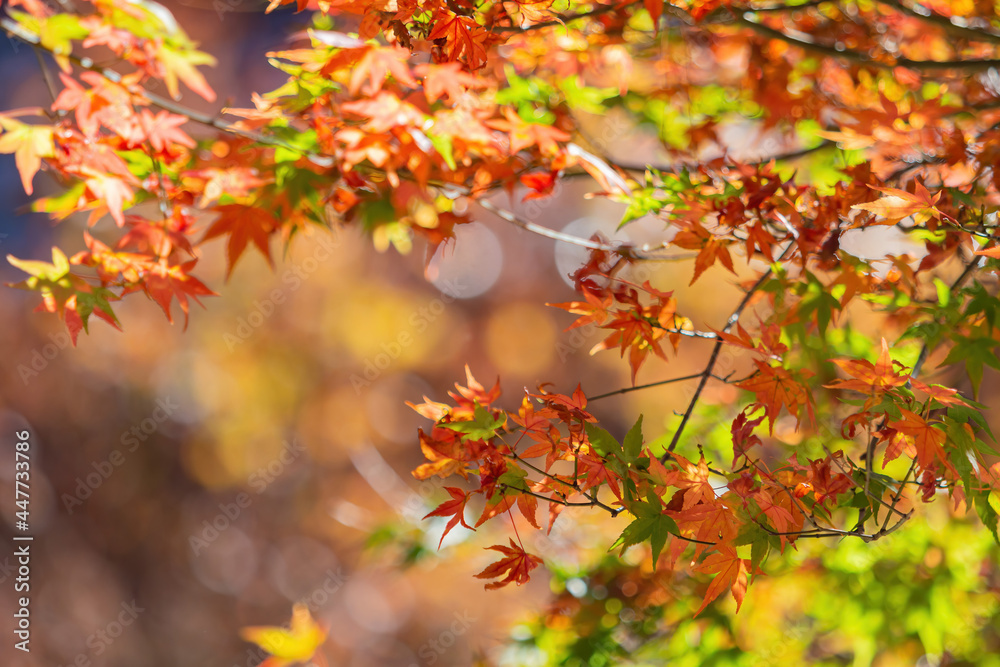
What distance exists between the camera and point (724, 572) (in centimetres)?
93

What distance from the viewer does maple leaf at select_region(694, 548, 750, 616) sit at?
90 centimetres

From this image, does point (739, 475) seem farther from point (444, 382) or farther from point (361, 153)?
point (444, 382)

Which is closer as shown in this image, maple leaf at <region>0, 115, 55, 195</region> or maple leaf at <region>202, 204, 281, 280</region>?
maple leaf at <region>0, 115, 55, 195</region>

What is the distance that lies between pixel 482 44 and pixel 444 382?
29.4ft

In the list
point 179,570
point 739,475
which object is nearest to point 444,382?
point 179,570

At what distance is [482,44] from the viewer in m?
0.97

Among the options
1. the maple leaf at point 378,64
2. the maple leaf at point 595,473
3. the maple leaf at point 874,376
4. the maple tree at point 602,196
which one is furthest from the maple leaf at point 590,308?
the maple leaf at point 378,64

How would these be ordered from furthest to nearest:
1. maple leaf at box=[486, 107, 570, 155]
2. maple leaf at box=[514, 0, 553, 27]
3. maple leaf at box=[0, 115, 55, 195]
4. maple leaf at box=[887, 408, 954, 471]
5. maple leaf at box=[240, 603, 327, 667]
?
maple leaf at box=[240, 603, 327, 667]
maple leaf at box=[486, 107, 570, 155]
maple leaf at box=[0, 115, 55, 195]
maple leaf at box=[514, 0, 553, 27]
maple leaf at box=[887, 408, 954, 471]

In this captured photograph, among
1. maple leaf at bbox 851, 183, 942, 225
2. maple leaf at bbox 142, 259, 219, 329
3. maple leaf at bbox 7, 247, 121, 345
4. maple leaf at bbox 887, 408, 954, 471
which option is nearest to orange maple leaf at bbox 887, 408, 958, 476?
maple leaf at bbox 887, 408, 954, 471

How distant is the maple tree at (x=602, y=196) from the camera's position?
0.93 metres

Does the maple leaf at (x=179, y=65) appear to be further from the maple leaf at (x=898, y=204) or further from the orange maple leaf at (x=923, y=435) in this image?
the orange maple leaf at (x=923, y=435)

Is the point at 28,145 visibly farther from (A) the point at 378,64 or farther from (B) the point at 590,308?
(B) the point at 590,308

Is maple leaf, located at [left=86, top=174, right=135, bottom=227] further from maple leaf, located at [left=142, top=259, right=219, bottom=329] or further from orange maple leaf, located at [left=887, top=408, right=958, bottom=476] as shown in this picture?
orange maple leaf, located at [left=887, top=408, right=958, bottom=476]

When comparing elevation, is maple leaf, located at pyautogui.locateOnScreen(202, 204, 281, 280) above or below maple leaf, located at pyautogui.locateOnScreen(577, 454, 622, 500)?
above
